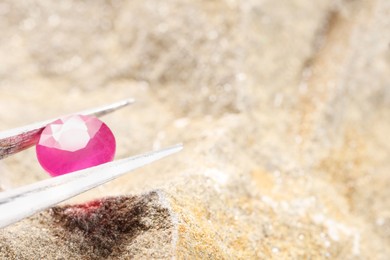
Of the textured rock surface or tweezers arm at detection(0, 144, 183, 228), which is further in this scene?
the textured rock surface

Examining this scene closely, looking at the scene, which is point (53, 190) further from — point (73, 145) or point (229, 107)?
point (229, 107)

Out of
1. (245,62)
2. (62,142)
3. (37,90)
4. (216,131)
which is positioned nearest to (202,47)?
(245,62)

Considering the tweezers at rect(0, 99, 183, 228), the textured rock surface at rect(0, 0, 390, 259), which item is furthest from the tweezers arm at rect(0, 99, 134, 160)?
the textured rock surface at rect(0, 0, 390, 259)

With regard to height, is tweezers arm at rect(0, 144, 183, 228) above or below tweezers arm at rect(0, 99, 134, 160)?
below

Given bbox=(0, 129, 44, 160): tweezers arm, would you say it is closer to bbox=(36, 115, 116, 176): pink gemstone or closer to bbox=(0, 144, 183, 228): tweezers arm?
bbox=(36, 115, 116, 176): pink gemstone

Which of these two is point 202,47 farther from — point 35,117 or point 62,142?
point 62,142

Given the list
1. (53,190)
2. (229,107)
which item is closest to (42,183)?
(53,190)

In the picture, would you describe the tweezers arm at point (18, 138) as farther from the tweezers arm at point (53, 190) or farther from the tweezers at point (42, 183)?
the tweezers arm at point (53, 190)
